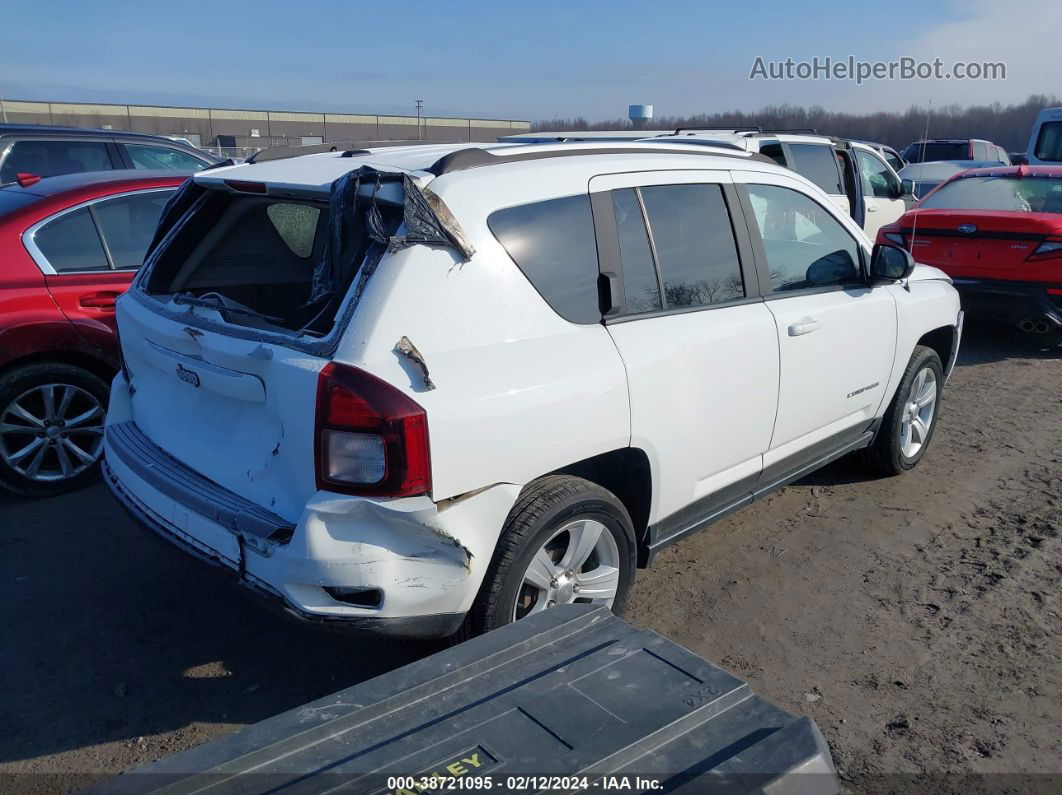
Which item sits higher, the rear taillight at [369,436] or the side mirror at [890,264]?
the side mirror at [890,264]

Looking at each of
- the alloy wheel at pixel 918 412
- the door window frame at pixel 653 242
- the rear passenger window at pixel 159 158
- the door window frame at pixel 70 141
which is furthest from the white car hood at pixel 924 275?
the door window frame at pixel 70 141

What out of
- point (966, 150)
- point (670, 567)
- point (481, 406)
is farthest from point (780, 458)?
point (966, 150)

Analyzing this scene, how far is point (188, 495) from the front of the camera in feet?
9.97

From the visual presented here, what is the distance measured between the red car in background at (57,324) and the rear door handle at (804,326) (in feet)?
12.0

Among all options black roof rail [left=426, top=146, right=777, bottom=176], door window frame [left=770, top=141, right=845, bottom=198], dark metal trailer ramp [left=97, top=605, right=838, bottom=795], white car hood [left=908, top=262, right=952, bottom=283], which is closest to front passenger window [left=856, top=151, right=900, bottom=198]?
door window frame [left=770, top=141, right=845, bottom=198]

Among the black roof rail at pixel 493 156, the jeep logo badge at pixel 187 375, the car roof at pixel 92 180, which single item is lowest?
the jeep logo badge at pixel 187 375

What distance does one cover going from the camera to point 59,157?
8.41m

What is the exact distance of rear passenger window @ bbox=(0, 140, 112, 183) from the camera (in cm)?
835

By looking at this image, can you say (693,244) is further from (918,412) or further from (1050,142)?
(1050,142)

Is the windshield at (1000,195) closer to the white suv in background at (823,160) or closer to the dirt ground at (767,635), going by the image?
the white suv in background at (823,160)

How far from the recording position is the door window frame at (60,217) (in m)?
4.87

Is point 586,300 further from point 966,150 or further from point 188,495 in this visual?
point 966,150

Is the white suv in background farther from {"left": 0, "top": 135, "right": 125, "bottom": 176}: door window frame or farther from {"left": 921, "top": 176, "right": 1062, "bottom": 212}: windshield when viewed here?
{"left": 0, "top": 135, "right": 125, "bottom": 176}: door window frame

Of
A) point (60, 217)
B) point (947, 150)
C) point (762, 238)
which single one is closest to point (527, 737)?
point (762, 238)
